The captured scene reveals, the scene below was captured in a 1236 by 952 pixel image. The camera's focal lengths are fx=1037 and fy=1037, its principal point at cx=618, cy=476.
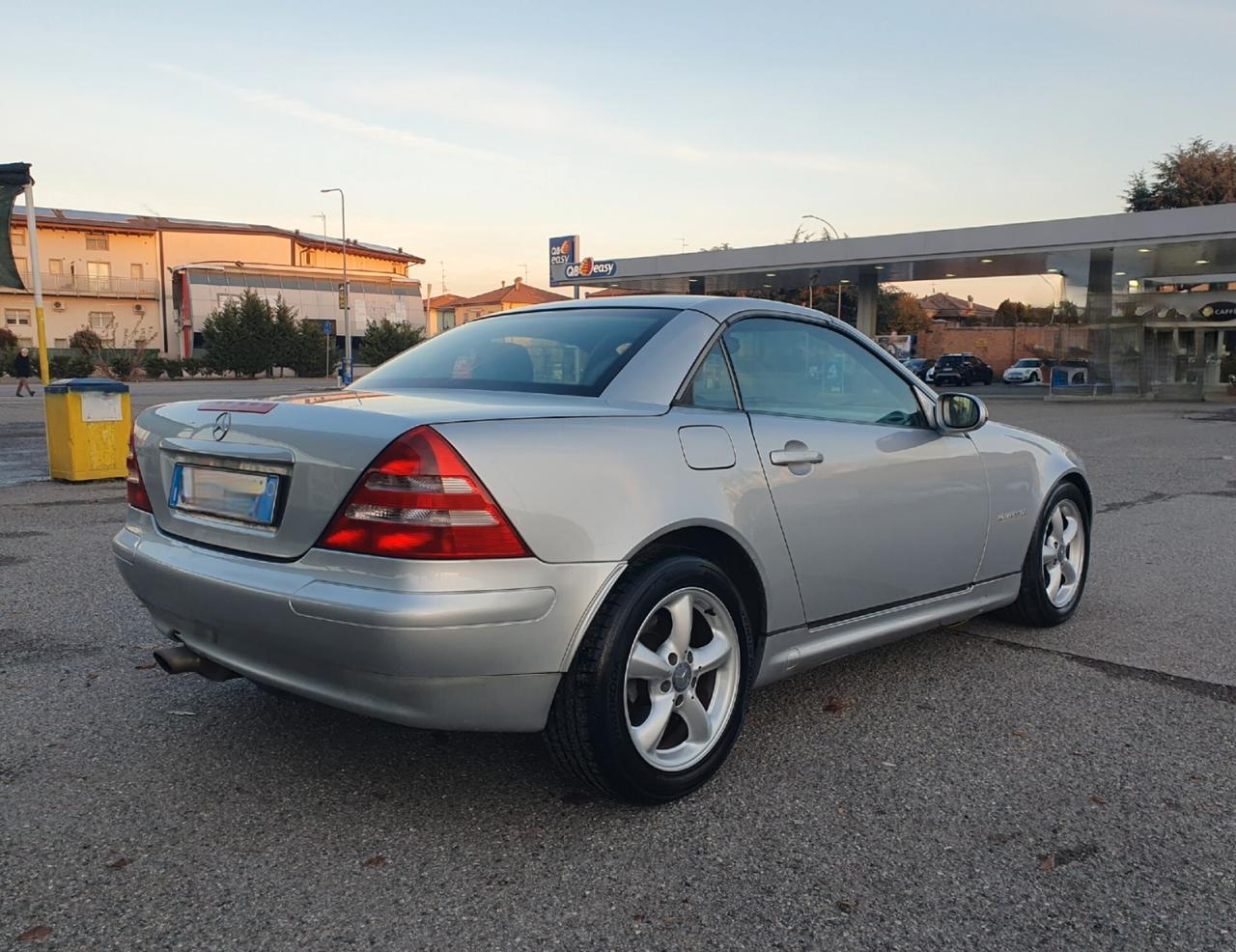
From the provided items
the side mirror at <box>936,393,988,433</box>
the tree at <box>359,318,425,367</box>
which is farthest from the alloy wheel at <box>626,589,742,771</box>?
the tree at <box>359,318,425,367</box>

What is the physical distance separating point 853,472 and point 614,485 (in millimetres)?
1097

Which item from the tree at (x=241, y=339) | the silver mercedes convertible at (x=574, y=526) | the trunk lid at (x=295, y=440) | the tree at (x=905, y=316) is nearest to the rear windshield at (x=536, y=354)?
the silver mercedes convertible at (x=574, y=526)

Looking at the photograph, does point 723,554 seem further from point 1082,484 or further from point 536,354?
point 1082,484

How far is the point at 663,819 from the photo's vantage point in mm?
2826

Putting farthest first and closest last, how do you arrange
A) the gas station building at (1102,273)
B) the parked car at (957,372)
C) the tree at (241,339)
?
the tree at (241,339), the parked car at (957,372), the gas station building at (1102,273)

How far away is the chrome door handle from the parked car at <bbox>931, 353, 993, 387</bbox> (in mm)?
42683

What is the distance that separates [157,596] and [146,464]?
0.44m

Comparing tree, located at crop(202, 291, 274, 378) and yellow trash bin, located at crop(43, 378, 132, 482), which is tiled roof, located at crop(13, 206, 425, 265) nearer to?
tree, located at crop(202, 291, 274, 378)

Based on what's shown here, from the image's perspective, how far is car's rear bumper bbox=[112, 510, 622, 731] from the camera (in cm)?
245

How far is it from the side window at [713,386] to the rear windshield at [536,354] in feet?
0.66

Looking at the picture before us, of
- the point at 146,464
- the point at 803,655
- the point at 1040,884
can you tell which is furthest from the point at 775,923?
the point at 146,464

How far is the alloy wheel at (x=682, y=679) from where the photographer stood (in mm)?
2842

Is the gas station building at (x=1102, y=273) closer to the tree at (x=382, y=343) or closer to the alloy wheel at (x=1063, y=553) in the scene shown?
the alloy wheel at (x=1063, y=553)

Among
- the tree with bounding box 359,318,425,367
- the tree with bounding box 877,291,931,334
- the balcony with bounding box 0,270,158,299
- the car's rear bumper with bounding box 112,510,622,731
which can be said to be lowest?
the car's rear bumper with bounding box 112,510,622,731
